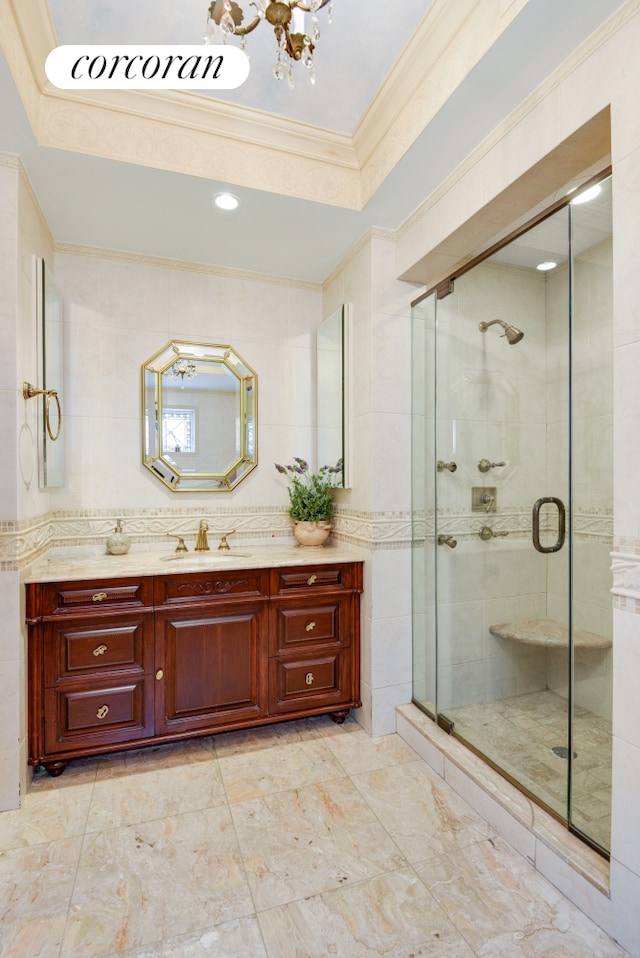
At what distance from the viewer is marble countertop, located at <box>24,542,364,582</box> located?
2023 mm

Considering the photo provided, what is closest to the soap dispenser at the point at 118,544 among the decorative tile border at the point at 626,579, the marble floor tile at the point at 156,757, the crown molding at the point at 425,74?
the marble floor tile at the point at 156,757

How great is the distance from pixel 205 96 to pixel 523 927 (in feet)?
9.61

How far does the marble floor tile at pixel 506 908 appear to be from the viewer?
1.26 meters

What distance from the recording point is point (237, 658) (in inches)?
88.2

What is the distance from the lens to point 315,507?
2662 mm

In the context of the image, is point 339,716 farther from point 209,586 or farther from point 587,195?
point 587,195

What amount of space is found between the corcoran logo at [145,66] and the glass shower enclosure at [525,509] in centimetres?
118

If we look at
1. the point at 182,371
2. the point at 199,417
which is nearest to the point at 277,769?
the point at 199,417

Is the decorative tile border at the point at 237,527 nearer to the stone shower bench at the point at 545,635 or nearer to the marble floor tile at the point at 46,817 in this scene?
the stone shower bench at the point at 545,635

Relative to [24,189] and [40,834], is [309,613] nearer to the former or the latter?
[40,834]

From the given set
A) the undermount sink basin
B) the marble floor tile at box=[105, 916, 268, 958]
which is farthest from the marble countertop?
the marble floor tile at box=[105, 916, 268, 958]

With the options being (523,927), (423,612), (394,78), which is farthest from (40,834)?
(394,78)

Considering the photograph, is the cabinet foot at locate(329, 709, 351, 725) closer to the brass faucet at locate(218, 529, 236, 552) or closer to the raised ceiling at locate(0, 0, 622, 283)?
the brass faucet at locate(218, 529, 236, 552)

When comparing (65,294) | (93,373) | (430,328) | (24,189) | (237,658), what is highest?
(24,189)
